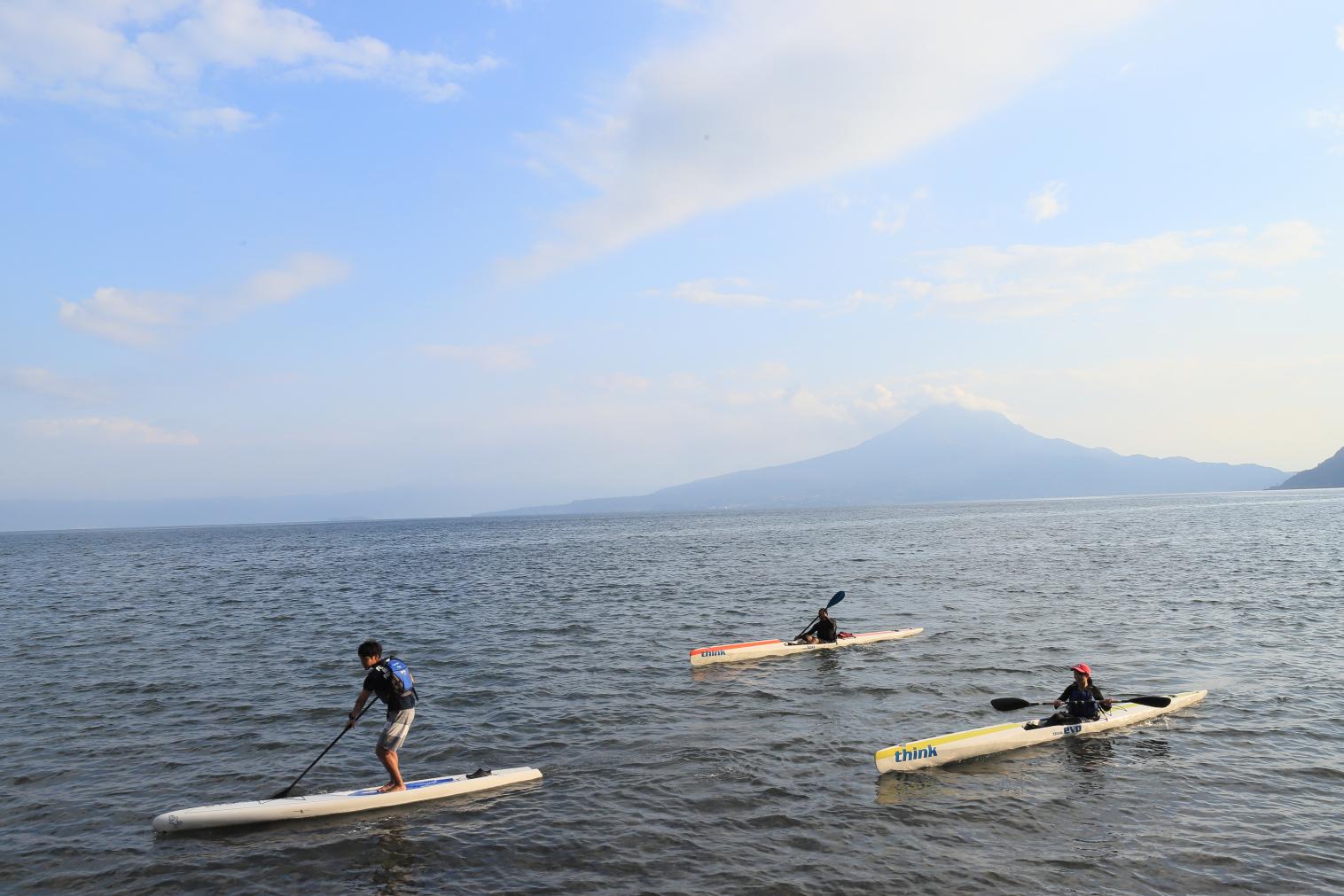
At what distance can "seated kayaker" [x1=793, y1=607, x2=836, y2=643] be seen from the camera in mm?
27078

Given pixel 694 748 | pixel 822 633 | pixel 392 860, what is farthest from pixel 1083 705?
pixel 392 860

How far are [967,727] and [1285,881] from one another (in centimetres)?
687

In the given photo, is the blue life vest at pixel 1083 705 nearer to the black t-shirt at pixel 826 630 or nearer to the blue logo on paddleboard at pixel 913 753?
the blue logo on paddleboard at pixel 913 753

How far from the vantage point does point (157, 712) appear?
67.5 ft

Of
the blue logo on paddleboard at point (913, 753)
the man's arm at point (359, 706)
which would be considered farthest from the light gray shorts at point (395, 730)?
the blue logo on paddleboard at point (913, 753)

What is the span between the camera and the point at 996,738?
1611 centimetres

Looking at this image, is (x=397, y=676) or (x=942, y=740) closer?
(x=397, y=676)

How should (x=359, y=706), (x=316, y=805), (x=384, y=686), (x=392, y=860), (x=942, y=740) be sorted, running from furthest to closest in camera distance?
(x=942, y=740), (x=384, y=686), (x=359, y=706), (x=316, y=805), (x=392, y=860)

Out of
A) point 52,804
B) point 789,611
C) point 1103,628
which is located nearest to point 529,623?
point 789,611

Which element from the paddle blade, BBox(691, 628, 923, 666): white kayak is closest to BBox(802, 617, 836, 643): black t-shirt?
BBox(691, 628, 923, 666): white kayak

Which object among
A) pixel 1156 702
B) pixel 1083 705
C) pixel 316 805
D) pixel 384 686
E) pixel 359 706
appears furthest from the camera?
pixel 1156 702

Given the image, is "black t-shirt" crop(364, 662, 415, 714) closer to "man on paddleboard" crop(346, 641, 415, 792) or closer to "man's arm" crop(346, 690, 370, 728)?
"man on paddleboard" crop(346, 641, 415, 792)

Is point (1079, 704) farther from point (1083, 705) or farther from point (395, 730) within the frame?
point (395, 730)

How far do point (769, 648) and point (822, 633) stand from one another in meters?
2.18
